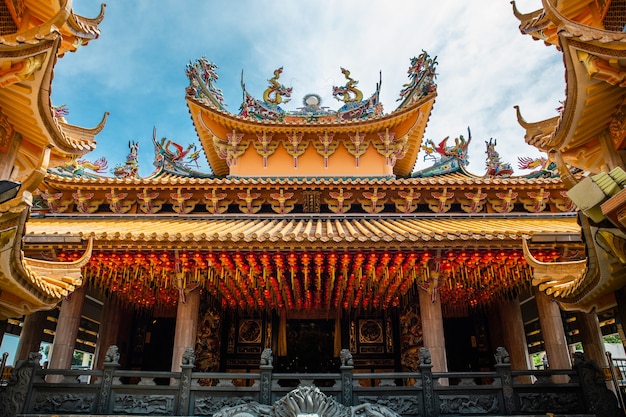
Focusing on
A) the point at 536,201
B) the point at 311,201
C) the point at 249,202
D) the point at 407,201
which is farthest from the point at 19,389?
the point at 536,201

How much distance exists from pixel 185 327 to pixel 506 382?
19.5 ft

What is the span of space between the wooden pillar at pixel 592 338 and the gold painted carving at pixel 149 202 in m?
10.3

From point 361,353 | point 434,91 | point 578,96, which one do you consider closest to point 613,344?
point 361,353

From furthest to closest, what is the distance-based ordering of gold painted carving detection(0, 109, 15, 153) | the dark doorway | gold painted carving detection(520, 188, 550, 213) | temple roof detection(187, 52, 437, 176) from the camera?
temple roof detection(187, 52, 437, 176)
the dark doorway
gold painted carving detection(520, 188, 550, 213)
gold painted carving detection(0, 109, 15, 153)

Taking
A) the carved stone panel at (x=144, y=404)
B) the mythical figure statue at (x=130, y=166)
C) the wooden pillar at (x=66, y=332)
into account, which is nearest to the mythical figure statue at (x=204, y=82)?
the mythical figure statue at (x=130, y=166)

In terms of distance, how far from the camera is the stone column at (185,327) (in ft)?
26.0

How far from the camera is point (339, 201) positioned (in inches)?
415

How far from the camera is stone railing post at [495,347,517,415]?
6426 millimetres

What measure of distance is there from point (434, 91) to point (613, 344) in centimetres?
800

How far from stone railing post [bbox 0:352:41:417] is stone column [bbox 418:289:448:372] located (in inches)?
273

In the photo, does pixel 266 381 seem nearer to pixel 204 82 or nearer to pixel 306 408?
pixel 306 408

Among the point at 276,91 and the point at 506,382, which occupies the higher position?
the point at 276,91

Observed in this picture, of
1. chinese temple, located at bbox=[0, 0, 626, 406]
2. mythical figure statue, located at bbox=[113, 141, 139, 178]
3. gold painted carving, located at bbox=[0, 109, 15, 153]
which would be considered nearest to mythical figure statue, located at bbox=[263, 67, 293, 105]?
chinese temple, located at bbox=[0, 0, 626, 406]

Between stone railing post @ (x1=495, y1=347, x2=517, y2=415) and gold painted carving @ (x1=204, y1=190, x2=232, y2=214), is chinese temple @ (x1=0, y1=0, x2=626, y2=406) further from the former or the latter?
stone railing post @ (x1=495, y1=347, x2=517, y2=415)
